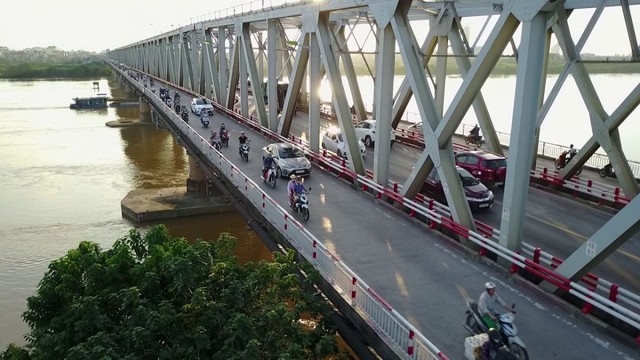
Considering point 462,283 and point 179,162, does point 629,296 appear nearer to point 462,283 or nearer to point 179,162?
point 462,283

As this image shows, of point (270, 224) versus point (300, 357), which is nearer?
point (300, 357)

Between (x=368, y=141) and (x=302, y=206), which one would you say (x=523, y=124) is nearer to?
(x=302, y=206)

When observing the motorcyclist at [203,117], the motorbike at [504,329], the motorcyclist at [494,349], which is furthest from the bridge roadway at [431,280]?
the motorcyclist at [203,117]

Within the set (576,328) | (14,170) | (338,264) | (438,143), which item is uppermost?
(438,143)

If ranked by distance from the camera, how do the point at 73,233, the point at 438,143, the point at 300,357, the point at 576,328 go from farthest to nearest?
the point at 73,233 < the point at 438,143 < the point at 576,328 < the point at 300,357

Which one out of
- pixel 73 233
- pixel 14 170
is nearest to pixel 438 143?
pixel 73 233

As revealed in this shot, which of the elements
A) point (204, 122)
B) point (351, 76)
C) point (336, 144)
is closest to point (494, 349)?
point (336, 144)

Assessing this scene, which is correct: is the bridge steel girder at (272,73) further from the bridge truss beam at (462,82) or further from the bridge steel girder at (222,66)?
the bridge steel girder at (222,66)
